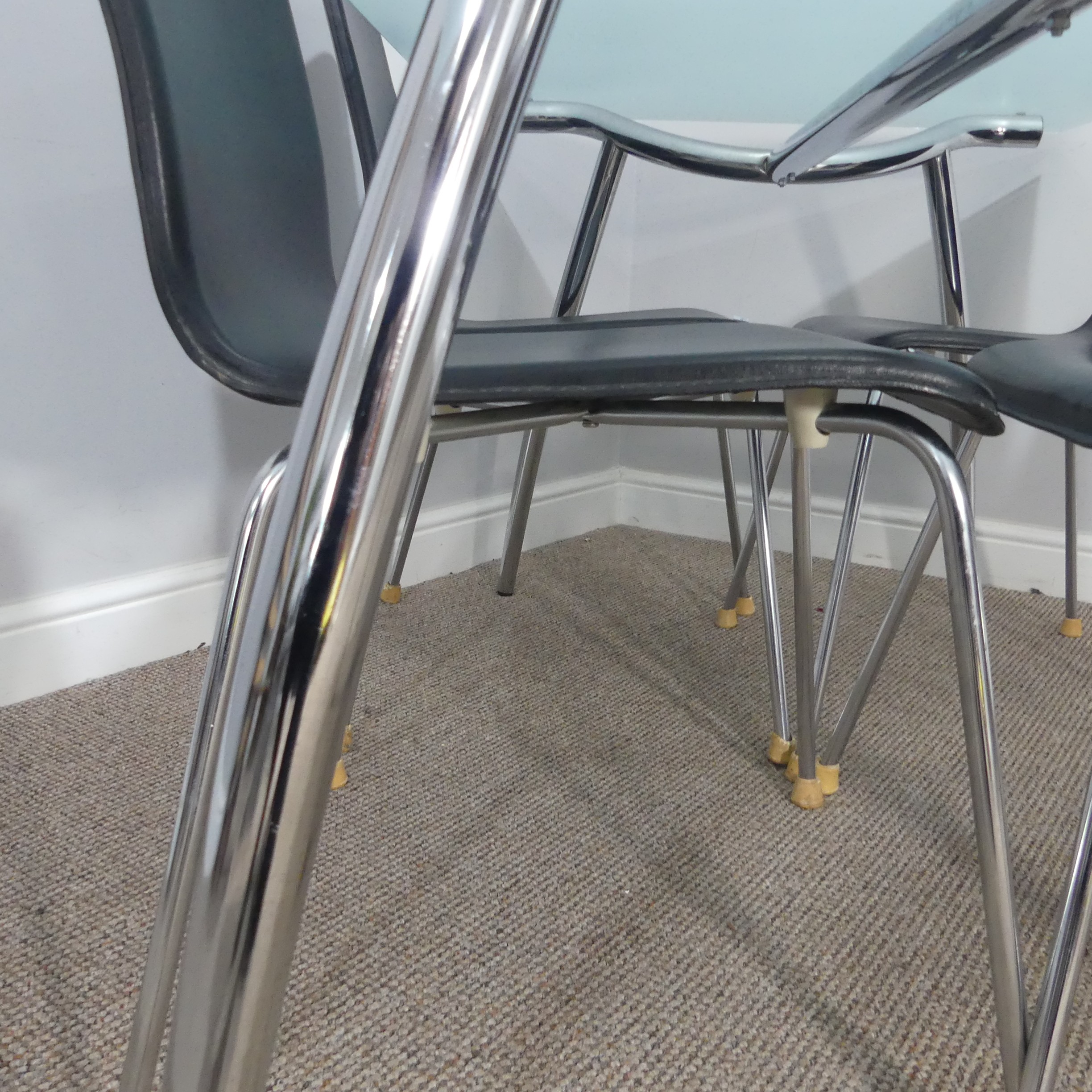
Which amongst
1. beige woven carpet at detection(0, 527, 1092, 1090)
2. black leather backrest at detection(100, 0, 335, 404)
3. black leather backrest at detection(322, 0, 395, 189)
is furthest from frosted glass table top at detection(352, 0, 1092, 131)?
beige woven carpet at detection(0, 527, 1092, 1090)

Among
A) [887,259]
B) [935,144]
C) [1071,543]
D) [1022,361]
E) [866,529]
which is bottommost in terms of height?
[866,529]

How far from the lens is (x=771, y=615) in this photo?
0.93 m

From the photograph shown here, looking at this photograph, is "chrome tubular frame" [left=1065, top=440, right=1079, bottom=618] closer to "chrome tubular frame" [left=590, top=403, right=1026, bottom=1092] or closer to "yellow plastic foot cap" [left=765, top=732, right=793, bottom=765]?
"yellow plastic foot cap" [left=765, top=732, right=793, bottom=765]

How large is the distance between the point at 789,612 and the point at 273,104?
3.37ft

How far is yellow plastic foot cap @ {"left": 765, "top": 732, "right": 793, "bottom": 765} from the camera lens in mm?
895

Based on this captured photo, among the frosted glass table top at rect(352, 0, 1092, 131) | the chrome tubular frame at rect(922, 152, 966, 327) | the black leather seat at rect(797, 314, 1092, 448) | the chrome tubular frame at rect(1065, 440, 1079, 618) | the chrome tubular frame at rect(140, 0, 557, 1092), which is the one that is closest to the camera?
the chrome tubular frame at rect(140, 0, 557, 1092)

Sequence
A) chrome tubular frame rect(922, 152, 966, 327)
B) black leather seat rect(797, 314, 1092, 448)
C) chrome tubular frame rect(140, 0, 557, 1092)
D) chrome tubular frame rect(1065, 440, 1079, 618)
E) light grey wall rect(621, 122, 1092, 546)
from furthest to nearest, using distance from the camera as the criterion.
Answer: light grey wall rect(621, 122, 1092, 546) < chrome tubular frame rect(1065, 440, 1079, 618) < chrome tubular frame rect(922, 152, 966, 327) < black leather seat rect(797, 314, 1092, 448) < chrome tubular frame rect(140, 0, 557, 1092)

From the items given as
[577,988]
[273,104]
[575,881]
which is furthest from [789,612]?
[273,104]

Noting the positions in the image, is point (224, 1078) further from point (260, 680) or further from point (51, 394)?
point (51, 394)

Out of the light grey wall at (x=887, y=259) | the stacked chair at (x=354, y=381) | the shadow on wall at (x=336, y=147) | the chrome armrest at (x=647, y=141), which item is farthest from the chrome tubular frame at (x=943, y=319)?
the shadow on wall at (x=336, y=147)

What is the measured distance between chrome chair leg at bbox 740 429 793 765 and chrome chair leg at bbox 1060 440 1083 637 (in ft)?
2.03

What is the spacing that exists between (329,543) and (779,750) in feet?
2.57

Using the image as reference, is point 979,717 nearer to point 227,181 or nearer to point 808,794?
point 808,794

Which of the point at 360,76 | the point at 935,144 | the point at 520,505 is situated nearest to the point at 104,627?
the point at 520,505
